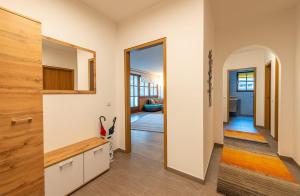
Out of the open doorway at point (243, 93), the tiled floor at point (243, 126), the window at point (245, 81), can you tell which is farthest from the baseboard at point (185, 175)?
the window at point (245, 81)

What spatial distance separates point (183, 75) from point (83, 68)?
1.70 metres

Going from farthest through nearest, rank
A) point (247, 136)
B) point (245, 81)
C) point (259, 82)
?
point (245, 81), point (259, 82), point (247, 136)

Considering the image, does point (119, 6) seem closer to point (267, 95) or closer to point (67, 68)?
point (67, 68)

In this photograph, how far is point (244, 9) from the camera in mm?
2574

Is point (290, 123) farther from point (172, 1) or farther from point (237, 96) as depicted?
point (237, 96)

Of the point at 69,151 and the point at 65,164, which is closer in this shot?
the point at 65,164

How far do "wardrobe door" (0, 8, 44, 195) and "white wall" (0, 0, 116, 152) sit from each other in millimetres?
475

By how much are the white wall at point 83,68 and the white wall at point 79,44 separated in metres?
0.14

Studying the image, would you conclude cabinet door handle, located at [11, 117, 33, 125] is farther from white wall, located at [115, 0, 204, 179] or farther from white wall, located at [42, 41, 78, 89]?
white wall, located at [115, 0, 204, 179]

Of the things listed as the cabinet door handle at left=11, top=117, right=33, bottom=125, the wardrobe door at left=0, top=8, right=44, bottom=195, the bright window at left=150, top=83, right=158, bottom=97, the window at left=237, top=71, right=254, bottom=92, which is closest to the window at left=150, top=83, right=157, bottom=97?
the bright window at left=150, top=83, right=158, bottom=97

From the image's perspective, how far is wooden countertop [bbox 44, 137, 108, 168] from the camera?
1.58 metres

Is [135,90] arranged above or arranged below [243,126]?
above

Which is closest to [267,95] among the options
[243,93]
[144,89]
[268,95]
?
[268,95]

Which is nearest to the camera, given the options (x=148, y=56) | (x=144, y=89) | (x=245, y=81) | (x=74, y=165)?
(x=74, y=165)
